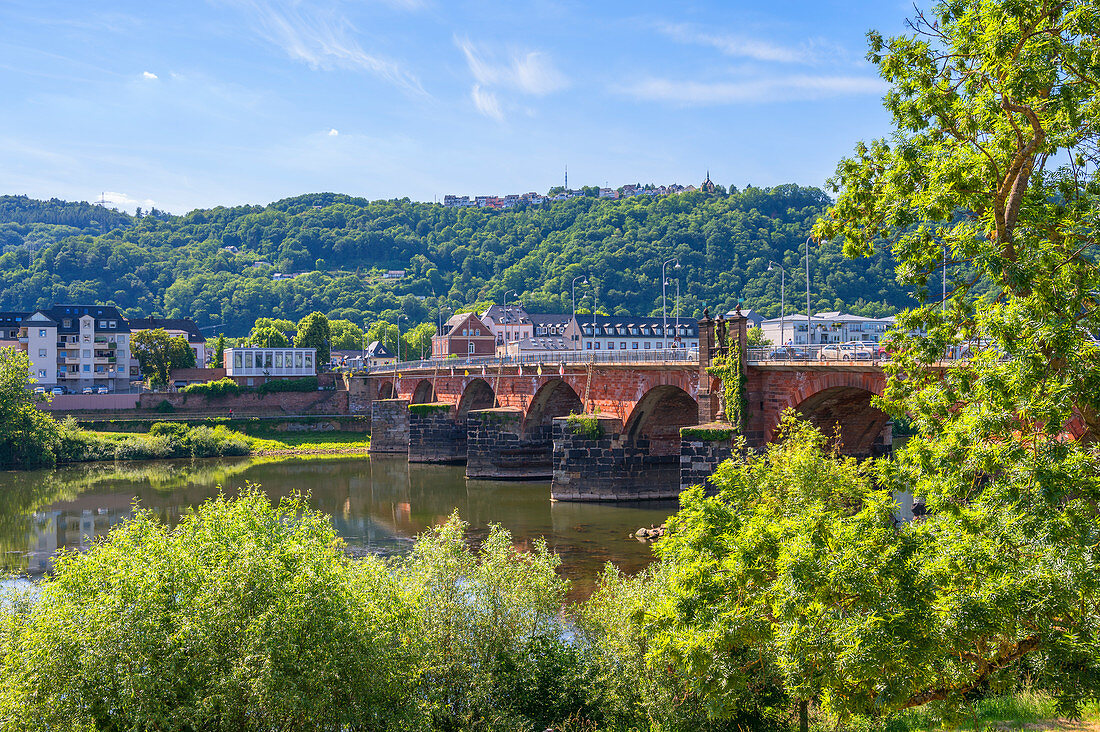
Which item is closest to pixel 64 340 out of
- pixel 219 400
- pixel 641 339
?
pixel 219 400

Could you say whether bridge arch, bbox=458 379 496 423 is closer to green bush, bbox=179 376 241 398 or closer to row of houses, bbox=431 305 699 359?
green bush, bbox=179 376 241 398

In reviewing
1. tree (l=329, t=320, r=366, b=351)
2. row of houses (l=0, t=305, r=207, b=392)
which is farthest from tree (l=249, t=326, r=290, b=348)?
tree (l=329, t=320, r=366, b=351)

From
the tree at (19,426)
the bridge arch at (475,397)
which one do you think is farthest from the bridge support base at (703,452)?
the tree at (19,426)

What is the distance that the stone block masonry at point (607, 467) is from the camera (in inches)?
1877

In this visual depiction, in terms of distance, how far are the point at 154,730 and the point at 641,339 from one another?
119m

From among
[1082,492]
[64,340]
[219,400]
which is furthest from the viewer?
[64,340]

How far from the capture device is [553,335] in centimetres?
13462

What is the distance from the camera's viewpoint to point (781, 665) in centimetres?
1199

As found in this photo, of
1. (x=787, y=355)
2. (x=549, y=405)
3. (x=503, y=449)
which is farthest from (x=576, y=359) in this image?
(x=787, y=355)

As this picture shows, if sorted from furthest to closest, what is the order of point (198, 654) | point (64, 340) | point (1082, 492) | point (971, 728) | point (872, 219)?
point (64, 340) < point (872, 219) < point (198, 654) < point (971, 728) < point (1082, 492)

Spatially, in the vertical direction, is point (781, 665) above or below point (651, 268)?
below

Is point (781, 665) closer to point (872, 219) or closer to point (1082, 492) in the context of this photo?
point (1082, 492)

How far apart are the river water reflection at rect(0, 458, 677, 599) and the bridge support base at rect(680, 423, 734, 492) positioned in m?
3.62

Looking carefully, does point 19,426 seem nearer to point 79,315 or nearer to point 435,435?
point 435,435
